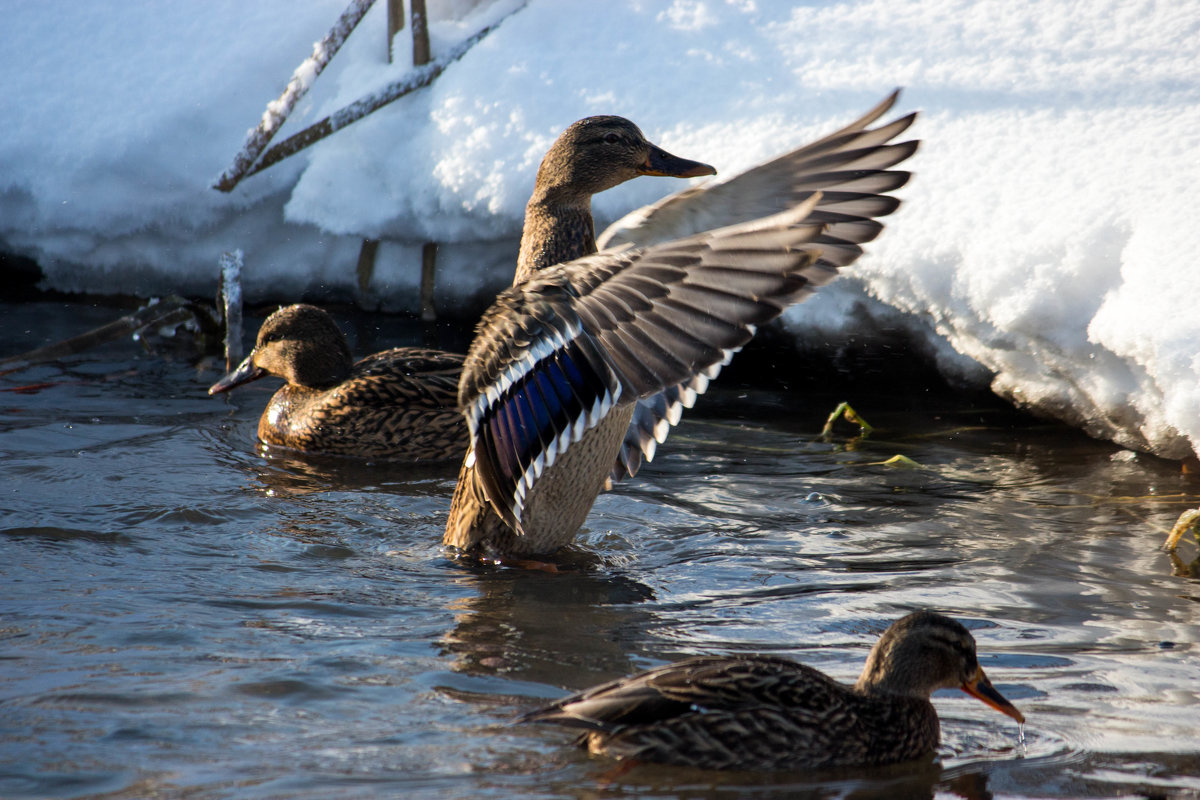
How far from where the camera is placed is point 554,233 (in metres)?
5.37

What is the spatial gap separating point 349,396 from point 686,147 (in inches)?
91.0

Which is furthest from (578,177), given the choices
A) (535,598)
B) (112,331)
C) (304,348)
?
(112,331)

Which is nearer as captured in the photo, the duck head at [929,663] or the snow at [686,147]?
the duck head at [929,663]

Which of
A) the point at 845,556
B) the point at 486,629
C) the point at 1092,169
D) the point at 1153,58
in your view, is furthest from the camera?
the point at 1153,58

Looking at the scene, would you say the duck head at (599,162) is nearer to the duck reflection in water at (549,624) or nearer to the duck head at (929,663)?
the duck reflection in water at (549,624)

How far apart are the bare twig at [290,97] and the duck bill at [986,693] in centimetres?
606

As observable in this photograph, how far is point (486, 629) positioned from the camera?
4418 millimetres

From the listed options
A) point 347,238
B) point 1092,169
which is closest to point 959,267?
point 1092,169

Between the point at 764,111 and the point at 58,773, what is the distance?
211 inches

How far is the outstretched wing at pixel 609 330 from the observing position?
3.92 meters

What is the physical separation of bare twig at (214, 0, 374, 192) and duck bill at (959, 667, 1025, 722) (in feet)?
19.9

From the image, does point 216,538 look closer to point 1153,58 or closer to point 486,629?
point 486,629

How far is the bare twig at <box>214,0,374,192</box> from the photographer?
8281mm

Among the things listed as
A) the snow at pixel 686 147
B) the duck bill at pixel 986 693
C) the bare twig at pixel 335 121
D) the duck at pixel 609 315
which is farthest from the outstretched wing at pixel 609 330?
the bare twig at pixel 335 121
